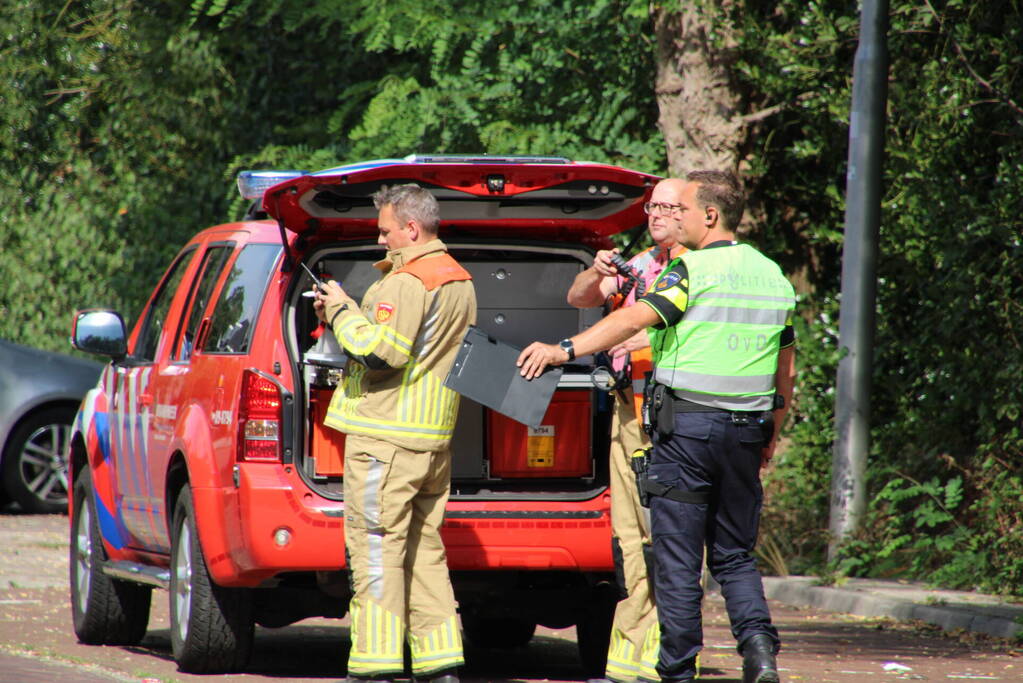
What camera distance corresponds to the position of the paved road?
7156mm

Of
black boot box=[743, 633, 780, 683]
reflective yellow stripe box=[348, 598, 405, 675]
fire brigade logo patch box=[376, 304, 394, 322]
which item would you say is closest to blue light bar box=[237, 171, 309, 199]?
fire brigade logo patch box=[376, 304, 394, 322]

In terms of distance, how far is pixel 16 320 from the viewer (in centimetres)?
2098

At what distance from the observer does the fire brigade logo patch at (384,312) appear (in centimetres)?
619

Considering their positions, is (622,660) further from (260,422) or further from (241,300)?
(241,300)

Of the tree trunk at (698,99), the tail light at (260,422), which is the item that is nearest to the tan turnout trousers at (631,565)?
the tail light at (260,422)

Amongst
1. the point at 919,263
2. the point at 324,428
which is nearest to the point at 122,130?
the point at 919,263

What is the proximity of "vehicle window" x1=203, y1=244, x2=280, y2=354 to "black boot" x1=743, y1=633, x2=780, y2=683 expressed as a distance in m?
2.23

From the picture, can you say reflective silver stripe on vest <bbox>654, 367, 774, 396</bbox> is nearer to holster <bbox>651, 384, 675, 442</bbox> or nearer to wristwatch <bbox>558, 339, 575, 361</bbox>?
holster <bbox>651, 384, 675, 442</bbox>

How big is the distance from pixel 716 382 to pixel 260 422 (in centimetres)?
174

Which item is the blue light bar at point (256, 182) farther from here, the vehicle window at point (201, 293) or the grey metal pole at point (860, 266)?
the grey metal pole at point (860, 266)

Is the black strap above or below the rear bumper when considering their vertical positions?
above

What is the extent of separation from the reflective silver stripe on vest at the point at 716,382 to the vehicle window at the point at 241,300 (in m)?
1.74

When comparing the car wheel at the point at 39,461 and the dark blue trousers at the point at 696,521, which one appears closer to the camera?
the dark blue trousers at the point at 696,521

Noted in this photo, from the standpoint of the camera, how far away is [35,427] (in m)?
14.8
